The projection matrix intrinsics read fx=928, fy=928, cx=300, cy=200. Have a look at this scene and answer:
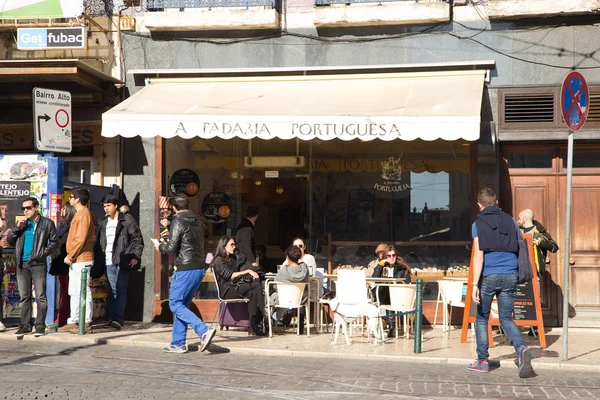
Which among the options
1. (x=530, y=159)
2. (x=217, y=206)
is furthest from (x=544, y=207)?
(x=217, y=206)

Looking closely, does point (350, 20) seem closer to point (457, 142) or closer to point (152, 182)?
point (457, 142)

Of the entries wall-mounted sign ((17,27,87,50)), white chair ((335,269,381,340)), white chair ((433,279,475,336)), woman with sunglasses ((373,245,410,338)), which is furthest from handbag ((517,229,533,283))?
wall-mounted sign ((17,27,87,50))

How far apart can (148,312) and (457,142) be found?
529 cm

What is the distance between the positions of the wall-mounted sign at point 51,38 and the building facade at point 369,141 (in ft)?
2.91

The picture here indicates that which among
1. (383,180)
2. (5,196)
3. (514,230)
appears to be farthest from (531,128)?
(5,196)

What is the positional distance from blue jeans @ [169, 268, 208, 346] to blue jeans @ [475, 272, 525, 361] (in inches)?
122

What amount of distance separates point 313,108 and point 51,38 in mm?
4299

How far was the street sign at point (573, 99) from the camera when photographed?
10078 mm

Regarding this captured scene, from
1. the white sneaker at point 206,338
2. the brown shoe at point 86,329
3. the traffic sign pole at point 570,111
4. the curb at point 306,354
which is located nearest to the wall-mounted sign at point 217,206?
the brown shoe at point 86,329

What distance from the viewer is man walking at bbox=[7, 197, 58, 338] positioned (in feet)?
39.0

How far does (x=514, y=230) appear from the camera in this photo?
9.56 meters

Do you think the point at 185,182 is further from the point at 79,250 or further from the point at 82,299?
the point at 82,299

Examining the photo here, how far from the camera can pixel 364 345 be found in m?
11.5

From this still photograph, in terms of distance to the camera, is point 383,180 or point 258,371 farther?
point 383,180
